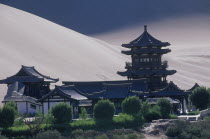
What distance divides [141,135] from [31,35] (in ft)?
251

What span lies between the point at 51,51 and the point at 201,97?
58.4 m

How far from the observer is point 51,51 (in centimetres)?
10844

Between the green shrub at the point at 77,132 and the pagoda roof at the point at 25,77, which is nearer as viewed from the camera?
the green shrub at the point at 77,132

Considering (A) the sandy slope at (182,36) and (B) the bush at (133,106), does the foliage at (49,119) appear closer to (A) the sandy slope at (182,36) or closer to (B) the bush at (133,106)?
(B) the bush at (133,106)

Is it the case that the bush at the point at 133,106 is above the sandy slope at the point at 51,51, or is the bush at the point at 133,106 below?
below

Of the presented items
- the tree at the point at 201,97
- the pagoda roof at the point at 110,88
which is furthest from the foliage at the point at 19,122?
the tree at the point at 201,97

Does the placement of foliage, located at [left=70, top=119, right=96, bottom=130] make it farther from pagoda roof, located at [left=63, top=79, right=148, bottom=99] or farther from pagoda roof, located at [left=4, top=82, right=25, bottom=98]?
pagoda roof, located at [left=4, top=82, right=25, bottom=98]

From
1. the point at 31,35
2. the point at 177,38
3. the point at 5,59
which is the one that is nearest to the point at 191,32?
the point at 177,38

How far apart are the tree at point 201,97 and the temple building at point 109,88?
1.52 metres

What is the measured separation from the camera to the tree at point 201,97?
52.9 metres

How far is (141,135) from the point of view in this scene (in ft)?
129

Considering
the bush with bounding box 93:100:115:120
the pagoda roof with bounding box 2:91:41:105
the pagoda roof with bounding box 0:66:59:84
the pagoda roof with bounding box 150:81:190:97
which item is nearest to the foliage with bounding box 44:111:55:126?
the bush with bounding box 93:100:115:120

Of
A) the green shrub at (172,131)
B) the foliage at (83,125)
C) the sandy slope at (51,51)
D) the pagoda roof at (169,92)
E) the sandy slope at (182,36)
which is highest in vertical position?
the sandy slope at (182,36)

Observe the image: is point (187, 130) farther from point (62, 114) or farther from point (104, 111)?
point (62, 114)
